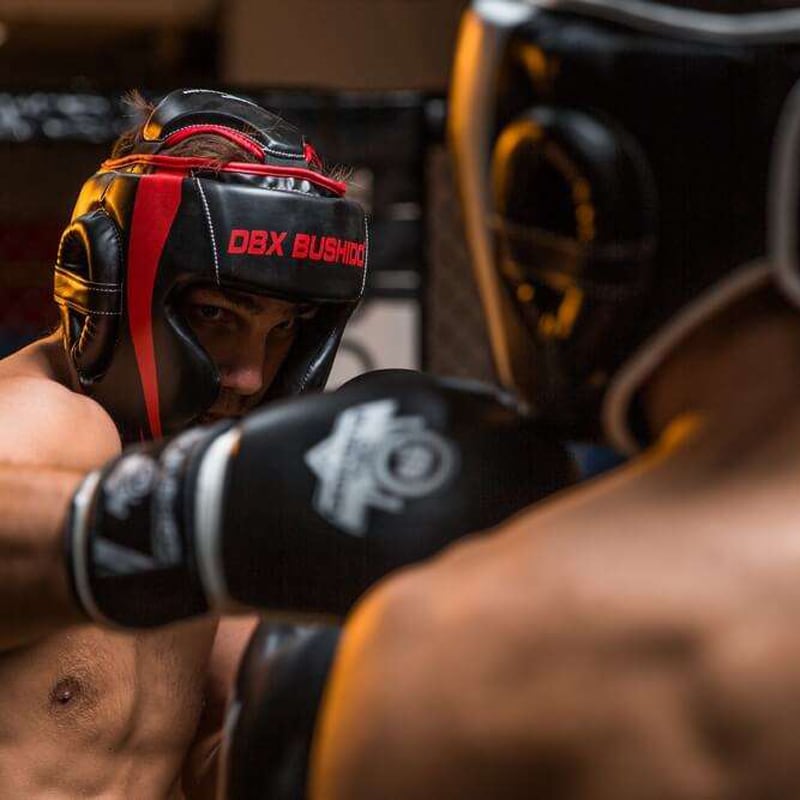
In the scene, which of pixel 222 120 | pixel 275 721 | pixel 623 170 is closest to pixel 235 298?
pixel 222 120

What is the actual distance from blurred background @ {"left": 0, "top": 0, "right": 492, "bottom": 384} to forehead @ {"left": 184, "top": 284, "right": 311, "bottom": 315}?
2.16 m

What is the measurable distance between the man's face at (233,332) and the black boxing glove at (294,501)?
2.43 ft

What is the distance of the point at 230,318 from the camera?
175cm

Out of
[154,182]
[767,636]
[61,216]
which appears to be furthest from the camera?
[61,216]

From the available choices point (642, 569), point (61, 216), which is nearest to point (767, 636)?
point (642, 569)

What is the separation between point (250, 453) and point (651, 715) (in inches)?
12.4

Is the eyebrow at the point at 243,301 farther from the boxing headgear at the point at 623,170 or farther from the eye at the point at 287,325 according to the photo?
the boxing headgear at the point at 623,170

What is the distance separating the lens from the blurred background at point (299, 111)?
4.91 meters

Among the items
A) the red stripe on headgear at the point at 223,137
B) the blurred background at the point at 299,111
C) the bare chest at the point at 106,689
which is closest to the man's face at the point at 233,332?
the red stripe on headgear at the point at 223,137

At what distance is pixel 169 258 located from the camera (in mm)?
1673

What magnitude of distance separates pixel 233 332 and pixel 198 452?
792 mm

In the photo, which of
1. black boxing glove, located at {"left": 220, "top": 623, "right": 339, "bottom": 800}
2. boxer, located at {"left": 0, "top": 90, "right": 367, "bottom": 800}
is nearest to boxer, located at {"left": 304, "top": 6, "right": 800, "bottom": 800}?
black boxing glove, located at {"left": 220, "top": 623, "right": 339, "bottom": 800}

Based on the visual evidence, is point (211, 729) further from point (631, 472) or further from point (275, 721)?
point (631, 472)

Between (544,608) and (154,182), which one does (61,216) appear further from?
(544,608)
